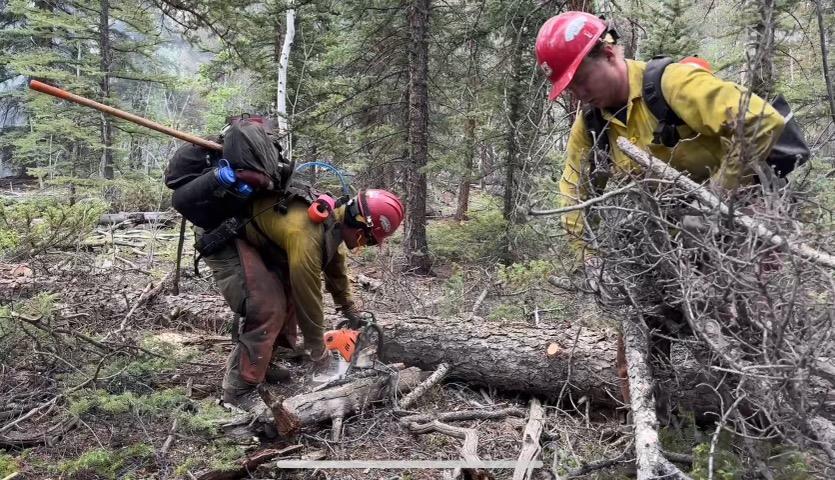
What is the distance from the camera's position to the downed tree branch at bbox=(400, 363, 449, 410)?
15.3ft

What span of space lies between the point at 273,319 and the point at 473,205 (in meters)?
15.7

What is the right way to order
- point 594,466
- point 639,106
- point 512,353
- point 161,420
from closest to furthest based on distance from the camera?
point 639,106, point 594,466, point 161,420, point 512,353

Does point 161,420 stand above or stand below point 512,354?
below

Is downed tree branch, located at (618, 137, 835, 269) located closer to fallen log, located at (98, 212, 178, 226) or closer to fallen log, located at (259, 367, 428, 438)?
fallen log, located at (259, 367, 428, 438)

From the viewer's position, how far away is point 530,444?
12.6 ft

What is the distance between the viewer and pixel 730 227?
7.09 ft

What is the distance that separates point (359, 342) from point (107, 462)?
2056 mm

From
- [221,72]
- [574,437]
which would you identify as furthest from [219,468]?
[221,72]

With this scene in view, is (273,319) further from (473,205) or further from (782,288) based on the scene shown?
(473,205)

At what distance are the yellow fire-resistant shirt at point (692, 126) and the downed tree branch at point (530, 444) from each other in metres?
1.51

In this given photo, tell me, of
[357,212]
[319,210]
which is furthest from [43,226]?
[357,212]

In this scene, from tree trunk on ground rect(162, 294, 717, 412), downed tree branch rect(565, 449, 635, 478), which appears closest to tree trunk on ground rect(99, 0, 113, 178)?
tree trunk on ground rect(162, 294, 717, 412)

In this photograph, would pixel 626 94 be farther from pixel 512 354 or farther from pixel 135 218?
pixel 135 218

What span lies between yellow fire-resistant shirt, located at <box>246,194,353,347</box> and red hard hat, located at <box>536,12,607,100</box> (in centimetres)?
230
